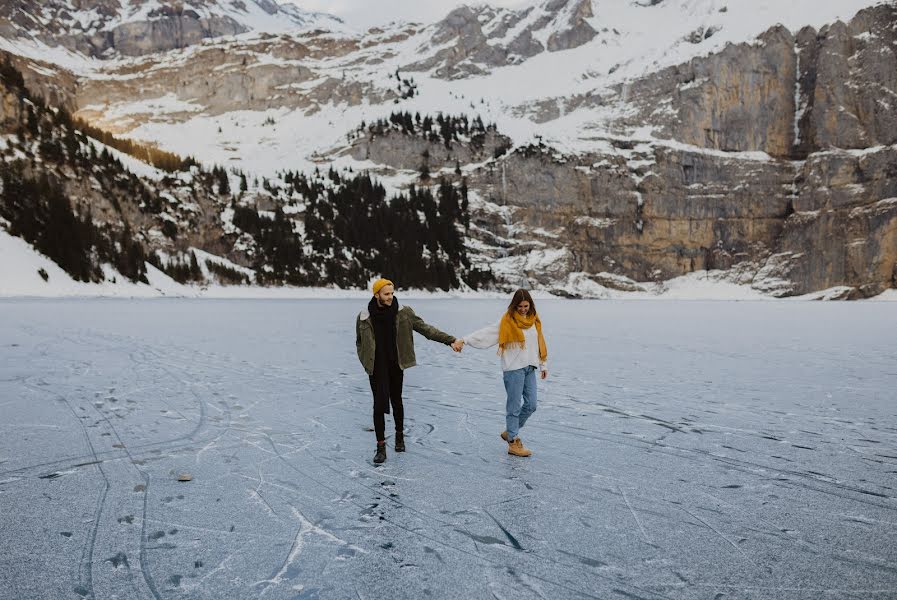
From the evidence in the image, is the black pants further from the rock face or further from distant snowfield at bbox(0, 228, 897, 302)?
the rock face

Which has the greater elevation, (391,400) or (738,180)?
(738,180)

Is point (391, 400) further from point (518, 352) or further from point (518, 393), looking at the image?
point (518, 352)

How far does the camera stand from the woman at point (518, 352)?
20.3ft

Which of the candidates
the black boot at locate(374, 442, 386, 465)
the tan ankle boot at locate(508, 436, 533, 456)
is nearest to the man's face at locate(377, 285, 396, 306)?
the black boot at locate(374, 442, 386, 465)

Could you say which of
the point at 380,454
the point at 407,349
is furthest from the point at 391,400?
the point at 407,349

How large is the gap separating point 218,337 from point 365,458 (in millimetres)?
16177

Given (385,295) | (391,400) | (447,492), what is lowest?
(447,492)

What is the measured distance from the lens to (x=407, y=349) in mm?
6105

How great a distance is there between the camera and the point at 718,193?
420 ft

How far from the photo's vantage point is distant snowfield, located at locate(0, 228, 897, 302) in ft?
195

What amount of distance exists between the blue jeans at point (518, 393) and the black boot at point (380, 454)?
4.98ft

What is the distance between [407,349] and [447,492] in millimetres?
1674

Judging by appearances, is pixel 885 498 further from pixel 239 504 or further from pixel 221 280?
pixel 221 280

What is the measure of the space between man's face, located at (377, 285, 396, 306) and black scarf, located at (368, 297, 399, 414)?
7cm
